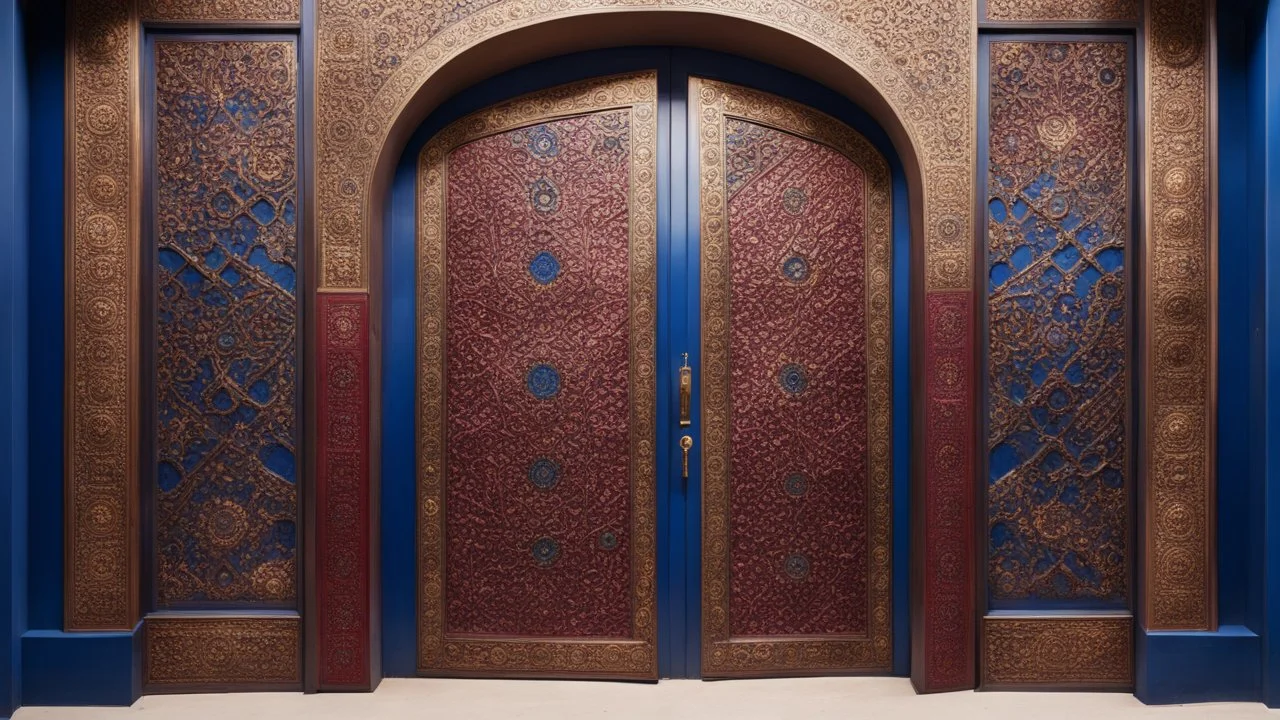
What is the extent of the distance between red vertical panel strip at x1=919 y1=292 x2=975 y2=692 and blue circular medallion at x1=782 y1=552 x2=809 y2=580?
38cm

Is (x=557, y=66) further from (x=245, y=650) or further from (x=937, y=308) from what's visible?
(x=245, y=650)

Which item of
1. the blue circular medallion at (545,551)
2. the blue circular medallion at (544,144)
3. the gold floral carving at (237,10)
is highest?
the gold floral carving at (237,10)

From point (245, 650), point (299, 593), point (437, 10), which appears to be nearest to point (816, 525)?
point (299, 593)

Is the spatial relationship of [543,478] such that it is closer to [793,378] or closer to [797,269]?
[793,378]

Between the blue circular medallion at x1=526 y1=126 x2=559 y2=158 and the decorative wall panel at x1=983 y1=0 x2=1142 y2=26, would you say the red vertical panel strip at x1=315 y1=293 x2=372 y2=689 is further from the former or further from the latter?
the decorative wall panel at x1=983 y1=0 x2=1142 y2=26

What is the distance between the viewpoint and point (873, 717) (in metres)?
2.56

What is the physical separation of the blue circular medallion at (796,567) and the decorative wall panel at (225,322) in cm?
159

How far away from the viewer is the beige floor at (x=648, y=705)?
2553mm

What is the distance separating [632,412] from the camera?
111 inches

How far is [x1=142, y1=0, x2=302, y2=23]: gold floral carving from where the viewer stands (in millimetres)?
2643

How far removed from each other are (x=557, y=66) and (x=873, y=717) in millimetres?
2302
